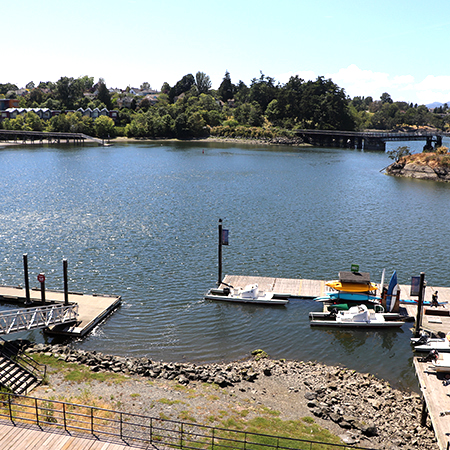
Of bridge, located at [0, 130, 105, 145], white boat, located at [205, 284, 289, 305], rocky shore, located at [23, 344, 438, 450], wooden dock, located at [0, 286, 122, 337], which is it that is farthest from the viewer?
bridge, located at [0, 130, 105, 145]

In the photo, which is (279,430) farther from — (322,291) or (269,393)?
(322,291)

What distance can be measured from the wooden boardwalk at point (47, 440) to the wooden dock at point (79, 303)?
12.7 metres

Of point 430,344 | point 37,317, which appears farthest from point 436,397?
point 37,317

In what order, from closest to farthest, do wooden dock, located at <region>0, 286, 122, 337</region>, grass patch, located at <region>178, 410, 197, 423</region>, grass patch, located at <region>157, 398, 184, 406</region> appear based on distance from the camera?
grass patch, located at <region>178, 410, 197, 423</region>
grass patch, located at <region>157, 398, 184, 406</region>
wooden dock, located at <region>0, 286, 122, 337</region>

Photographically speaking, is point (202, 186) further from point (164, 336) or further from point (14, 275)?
point (164, 336)

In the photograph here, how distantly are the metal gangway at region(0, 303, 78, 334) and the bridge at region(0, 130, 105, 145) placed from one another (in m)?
159

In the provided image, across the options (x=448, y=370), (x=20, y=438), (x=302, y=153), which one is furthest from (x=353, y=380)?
(x=302, y=153)

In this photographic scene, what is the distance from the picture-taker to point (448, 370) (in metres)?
25.0

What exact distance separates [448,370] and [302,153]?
479 ft

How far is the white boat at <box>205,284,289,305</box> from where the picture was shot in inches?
1430

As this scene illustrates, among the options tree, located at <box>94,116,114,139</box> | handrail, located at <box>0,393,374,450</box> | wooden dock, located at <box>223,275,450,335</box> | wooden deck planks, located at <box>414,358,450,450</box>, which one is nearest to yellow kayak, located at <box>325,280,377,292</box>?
wooden dock, located at <box>223,275,450,335</box>

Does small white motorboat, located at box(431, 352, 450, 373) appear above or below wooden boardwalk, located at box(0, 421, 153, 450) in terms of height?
below

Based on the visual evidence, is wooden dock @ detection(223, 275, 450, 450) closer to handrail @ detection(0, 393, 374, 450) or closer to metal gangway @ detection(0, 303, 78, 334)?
handrail @ detection(0, 393, 374, 450)

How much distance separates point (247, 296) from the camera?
36656mm
